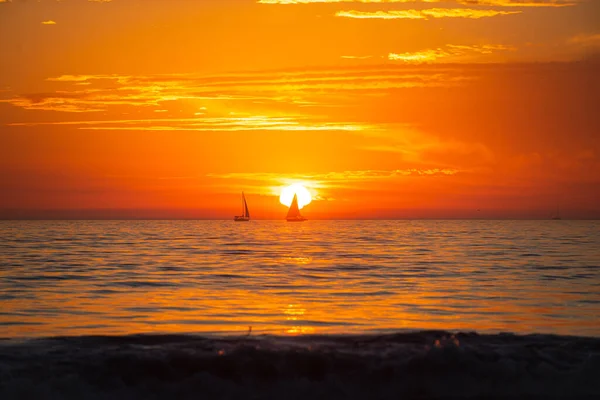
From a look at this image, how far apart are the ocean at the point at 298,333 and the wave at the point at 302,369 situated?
41 millimetres

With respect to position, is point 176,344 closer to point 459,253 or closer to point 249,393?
point 249,393

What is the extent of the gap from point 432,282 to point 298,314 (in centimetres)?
1123

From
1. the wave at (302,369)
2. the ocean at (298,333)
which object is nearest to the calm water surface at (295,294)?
the ocean at (298,333)

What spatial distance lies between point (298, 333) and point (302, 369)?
12.5 feet

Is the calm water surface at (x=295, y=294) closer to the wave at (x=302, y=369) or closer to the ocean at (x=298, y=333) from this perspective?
the ocean at (x=298, y=333)

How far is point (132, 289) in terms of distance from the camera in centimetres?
2905

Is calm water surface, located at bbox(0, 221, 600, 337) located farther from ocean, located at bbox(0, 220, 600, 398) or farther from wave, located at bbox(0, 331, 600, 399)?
wave, located at bbox(0, 331, 600, 399)

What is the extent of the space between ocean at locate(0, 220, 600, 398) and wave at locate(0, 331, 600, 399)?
1.6 inches

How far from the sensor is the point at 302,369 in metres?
14.9

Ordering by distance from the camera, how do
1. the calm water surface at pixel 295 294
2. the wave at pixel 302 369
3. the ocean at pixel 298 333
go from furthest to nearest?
the calm water surface at pixel 295 294, the ocean at pixel 298 333, the wave at pixel 302 369

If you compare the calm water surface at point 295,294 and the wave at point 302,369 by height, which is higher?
the calm water surface at point 295,294

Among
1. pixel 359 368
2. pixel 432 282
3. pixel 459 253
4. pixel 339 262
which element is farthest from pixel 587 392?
pixel 459 253

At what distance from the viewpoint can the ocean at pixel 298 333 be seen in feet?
45.9

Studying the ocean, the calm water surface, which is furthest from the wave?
the calm water surface
